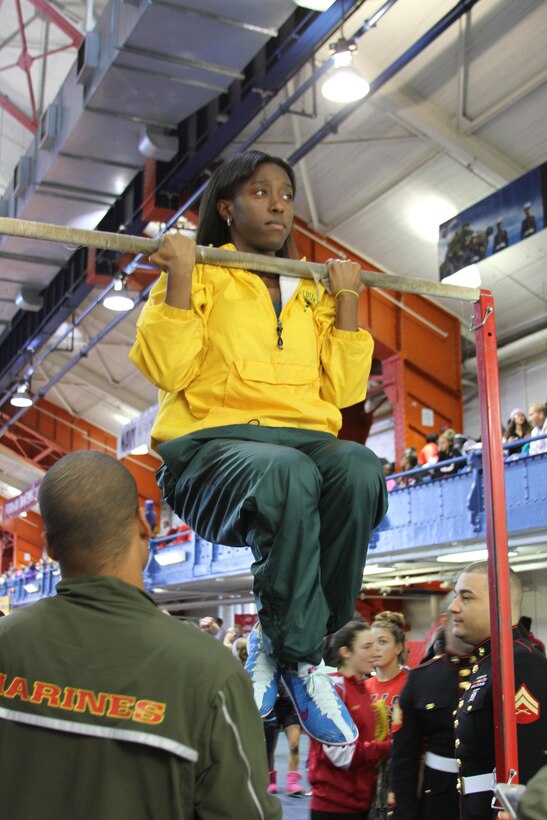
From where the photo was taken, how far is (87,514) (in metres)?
1.95

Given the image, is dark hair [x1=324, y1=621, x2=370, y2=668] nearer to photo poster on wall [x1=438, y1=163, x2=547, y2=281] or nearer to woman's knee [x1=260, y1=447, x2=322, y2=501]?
woman's knee [x1=260, y1=447, x2=322, y2=501]

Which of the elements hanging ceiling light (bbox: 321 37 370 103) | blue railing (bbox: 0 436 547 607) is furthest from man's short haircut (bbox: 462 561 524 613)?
blue railing (bbox: 0 436 547 607)

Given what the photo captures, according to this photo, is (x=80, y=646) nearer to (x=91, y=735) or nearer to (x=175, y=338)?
(x=91, y=735)

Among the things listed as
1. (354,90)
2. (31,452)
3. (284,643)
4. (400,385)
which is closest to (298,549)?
(284,643)

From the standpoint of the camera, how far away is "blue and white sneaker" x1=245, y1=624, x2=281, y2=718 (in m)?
3.04

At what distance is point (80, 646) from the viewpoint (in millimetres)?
1785

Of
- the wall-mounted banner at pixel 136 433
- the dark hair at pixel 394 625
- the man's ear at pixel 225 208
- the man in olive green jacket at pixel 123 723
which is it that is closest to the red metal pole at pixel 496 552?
the man's ear at pixel 225 208

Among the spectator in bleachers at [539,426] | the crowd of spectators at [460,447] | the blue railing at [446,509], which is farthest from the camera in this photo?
the crowd of spectators at [460,447]

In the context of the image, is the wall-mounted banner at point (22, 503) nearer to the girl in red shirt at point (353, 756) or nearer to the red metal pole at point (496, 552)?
the girl in red shirt at point (353, 756)

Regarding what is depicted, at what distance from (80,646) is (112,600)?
11cm

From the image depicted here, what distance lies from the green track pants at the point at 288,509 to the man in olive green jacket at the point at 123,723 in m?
1.01

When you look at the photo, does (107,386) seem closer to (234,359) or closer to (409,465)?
(409,465)

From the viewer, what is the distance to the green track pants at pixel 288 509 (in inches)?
112

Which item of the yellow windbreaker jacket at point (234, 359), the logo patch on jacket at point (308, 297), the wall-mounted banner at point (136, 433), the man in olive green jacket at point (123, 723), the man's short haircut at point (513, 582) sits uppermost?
the wall-mounted banner at point (136, 433)
